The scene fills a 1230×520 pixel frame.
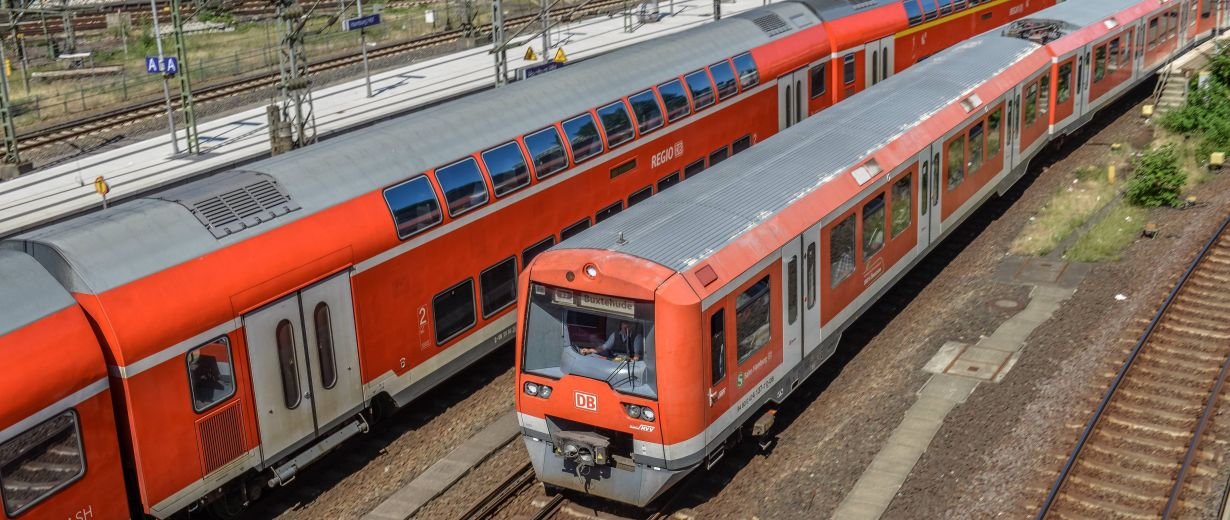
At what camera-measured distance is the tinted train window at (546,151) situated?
17.8 meters

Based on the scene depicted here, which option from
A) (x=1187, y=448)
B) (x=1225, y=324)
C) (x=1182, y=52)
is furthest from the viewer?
(x=1182, y=52)

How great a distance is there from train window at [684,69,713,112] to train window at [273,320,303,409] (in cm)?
1029

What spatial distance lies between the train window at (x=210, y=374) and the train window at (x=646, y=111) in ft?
30.0

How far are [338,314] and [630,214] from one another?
374 centimetres

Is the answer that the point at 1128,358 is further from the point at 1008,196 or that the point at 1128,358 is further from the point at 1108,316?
the point at 1008,196

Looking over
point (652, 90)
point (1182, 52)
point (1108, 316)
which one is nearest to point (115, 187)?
point (652, 90)

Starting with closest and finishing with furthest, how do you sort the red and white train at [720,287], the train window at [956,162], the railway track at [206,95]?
the red and white train at [720,287] → the train window at [956,162] → the railway track at [206,95]

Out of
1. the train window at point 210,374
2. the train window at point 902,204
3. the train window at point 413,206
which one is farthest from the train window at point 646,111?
the train window at point 210,374

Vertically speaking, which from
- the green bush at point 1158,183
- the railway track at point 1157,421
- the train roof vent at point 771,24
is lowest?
the railway track at point 1157,421

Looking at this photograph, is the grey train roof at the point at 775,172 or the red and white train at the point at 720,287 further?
the grey train roof at the point at 775,172

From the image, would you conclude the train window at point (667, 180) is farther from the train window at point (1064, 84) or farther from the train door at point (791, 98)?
the train window at point (1064, 84)

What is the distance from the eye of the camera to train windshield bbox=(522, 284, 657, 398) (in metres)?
12.7

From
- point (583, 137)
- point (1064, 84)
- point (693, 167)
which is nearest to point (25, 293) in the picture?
point (583, 137)

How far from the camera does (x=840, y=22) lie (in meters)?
27.1
